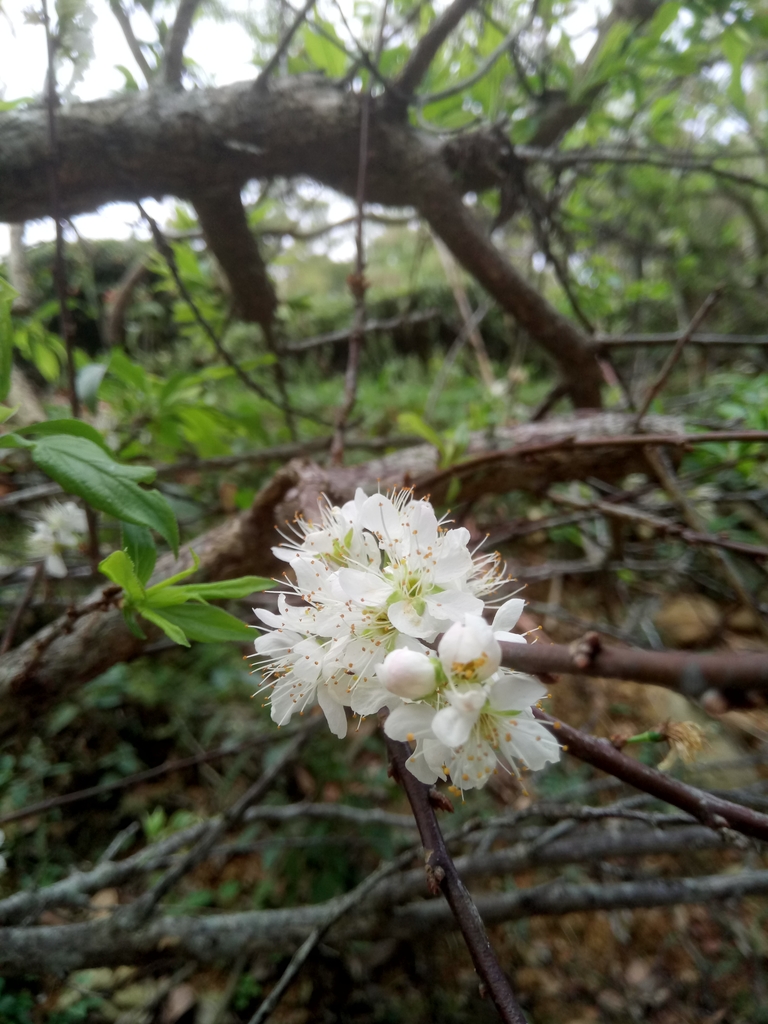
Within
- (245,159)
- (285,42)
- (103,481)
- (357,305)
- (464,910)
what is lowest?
(464,910)

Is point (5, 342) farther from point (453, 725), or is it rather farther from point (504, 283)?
point (504, 283)

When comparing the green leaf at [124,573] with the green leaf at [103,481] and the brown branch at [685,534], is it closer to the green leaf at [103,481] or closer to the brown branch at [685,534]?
the green leaf at [103,481]

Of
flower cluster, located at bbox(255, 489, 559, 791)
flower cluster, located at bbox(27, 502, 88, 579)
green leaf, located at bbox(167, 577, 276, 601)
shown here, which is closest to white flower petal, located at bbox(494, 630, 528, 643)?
flower cluster, located at bbox(255, 489, 559, 791)

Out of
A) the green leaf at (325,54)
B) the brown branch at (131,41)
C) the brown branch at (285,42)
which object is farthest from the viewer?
the green leaf at (325,54)

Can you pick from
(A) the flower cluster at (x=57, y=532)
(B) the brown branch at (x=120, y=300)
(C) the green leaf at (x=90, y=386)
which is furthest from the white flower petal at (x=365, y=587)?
(B) the brown branch at (x=120, y=300)

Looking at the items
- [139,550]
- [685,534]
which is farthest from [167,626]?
[685,534]

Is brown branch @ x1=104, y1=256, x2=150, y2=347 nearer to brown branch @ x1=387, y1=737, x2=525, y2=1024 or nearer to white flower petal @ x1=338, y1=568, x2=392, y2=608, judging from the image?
white flower petal @ x1=338, y1=568, x2=392, y2=608
